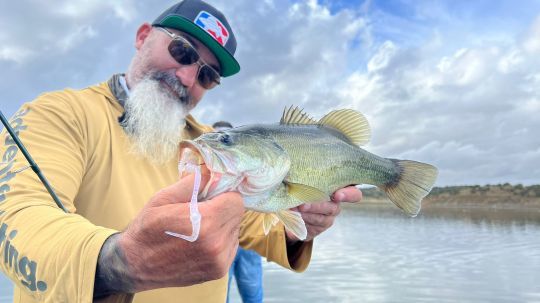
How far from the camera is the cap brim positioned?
3.43 m

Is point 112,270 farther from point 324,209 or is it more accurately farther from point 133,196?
point 324,209

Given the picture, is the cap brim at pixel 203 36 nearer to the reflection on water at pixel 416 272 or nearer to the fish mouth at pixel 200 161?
the fish mouth at pixel 200 161

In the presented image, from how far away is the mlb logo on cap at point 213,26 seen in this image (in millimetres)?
3488

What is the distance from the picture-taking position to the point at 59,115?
2.33 m

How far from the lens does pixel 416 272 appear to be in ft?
36.5

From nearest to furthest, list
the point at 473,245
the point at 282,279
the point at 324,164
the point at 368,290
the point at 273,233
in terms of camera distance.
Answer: the point at 324,164, the point at 273,233, the point at 368,290, the point at 282,279, the point at 473,245

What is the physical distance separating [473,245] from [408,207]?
14.2m

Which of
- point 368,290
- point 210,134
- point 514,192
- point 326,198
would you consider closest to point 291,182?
point 326,198

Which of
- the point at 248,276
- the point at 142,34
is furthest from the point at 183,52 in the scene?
the point at 248,276

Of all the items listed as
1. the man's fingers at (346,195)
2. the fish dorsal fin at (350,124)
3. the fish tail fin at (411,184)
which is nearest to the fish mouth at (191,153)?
the man's fingers at (346,195)

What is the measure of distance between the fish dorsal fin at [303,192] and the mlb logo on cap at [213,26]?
166 centimetres

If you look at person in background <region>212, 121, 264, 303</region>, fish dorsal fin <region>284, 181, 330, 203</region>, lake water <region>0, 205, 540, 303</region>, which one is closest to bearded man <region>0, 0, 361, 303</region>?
fish dorsal fin <region>284, 181, 330, 203</region>

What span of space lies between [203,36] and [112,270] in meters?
2.47

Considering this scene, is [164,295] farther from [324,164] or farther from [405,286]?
[405,286]
